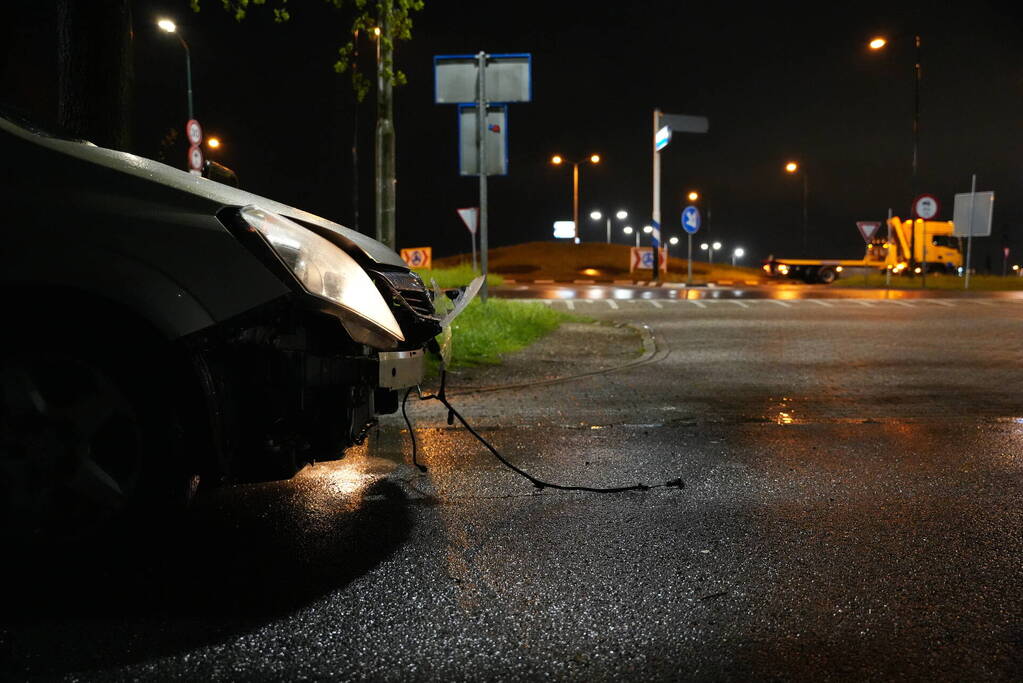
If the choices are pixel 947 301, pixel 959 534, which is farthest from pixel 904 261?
pixel 959 534

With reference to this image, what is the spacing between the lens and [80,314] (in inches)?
114

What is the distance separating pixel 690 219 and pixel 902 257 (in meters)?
14.4

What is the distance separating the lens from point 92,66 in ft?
22.7

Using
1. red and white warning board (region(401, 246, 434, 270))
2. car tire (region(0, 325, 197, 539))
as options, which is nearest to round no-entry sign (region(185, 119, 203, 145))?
red and white warning board (region(401, 246, 434, 270))

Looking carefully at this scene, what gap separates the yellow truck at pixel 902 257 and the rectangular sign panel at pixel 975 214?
36.3 feet

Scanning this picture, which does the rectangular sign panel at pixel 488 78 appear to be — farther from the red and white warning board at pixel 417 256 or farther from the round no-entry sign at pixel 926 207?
the round no-entry sign at pixel 926 207

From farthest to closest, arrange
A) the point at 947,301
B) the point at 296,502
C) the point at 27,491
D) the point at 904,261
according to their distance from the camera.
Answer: the point at 904,261 < the point at 947,301 < the point at 296,502 < the point at 27,491

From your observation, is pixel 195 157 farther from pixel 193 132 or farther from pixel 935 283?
pixel 935 283

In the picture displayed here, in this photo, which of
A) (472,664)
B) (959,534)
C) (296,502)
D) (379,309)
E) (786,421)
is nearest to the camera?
(472,664)

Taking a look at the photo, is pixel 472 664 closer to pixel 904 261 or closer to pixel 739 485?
pixel 739 485

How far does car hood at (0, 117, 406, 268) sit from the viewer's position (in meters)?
3.07

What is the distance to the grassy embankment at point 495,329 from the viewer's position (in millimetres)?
10367

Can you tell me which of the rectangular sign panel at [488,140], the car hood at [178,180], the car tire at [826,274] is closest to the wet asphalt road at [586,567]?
the car hood at [178,180]

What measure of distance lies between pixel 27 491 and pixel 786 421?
16.4ft
